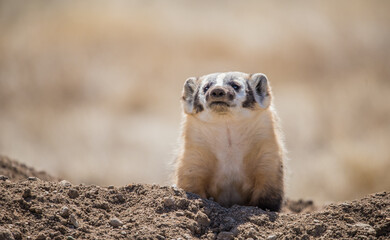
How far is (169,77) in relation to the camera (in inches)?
668

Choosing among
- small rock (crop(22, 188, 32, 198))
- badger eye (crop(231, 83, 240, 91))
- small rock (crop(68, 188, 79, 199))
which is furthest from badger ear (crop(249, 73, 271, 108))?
small rock (crop(22, 188, 32, 198))

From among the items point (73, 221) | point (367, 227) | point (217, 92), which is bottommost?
point (73, 221)

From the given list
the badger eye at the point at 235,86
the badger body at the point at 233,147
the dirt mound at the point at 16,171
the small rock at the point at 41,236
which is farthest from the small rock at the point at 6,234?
the dirt mound at the point at 16,171

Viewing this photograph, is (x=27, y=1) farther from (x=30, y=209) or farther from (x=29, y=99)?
(x=30, y=209)

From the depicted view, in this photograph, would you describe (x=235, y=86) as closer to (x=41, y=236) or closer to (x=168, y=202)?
(x=168, y=202)

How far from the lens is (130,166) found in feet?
46.5

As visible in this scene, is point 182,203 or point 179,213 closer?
point 179,213

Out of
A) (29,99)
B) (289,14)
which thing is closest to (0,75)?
(29,99)

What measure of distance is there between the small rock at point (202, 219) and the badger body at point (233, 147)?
→ 120 centimetres

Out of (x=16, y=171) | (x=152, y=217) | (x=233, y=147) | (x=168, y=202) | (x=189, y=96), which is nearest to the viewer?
(x=152, y=217)

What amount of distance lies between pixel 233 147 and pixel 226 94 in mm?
766

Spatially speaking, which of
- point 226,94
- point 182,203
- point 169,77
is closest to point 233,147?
point 226,94

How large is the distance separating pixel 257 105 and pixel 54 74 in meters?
10.9

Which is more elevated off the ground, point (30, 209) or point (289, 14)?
point (289, 14)
